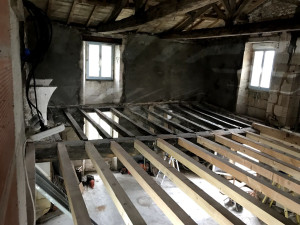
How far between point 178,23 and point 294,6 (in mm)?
2557

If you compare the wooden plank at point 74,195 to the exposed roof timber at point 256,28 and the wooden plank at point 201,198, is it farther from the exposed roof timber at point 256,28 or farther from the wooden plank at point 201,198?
the exposed roof timber at point 256,28

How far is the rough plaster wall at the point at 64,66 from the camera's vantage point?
5359mm

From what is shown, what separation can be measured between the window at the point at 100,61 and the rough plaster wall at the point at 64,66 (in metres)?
0.45

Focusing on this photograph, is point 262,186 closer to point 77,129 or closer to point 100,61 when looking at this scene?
point 77,129

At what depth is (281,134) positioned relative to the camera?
4172 mm

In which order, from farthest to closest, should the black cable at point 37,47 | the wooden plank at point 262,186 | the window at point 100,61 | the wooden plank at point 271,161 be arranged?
1. the window at point 100,61
2. the black cable at point 37,47
3. the wooden plank at point 271,161
4. the wooden plank at point 262,186

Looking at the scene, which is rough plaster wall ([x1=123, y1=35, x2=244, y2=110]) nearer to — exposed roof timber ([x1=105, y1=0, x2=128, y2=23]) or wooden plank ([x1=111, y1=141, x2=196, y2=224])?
exposed roof timber ([x1=105, y1=0, x2=128, y2=23])

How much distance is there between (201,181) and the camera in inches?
293

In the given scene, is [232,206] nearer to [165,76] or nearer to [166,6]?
[165,76]

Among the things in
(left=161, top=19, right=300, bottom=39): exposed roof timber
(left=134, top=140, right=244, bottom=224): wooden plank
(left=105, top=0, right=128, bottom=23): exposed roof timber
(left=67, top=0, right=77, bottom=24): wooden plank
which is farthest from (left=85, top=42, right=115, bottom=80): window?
(left=134, top=140, right=244, bottom=224): wooden plank

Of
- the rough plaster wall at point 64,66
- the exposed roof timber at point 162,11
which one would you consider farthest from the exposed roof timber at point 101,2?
the rough plaster wall at point 64,66

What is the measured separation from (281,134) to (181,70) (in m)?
3.59

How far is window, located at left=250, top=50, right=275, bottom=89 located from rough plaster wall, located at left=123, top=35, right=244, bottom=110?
0.39 meters

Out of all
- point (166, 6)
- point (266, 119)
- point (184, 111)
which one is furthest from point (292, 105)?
point (166, 6)
